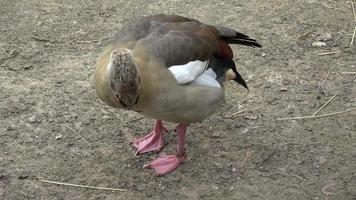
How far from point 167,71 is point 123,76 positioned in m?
0.35

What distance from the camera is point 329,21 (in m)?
6.01

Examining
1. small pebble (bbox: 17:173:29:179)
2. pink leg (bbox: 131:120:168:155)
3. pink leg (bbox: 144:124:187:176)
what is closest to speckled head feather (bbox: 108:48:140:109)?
pink leg (bbox: 144:124:187:176)

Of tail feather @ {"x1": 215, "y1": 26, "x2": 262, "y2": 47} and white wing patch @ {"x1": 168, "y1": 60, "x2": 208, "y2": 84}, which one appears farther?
tail feather @ {"x1": 215, "y1": 26, "x2": 262, "y2": 47}

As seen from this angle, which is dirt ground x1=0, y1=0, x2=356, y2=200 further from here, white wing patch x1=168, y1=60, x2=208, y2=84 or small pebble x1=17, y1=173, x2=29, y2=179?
white wing patch x1=168, y1=60, x2=208, y2=84

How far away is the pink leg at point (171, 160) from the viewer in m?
4.28

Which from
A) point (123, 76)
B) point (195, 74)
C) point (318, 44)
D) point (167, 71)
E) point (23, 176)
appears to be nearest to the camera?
Result: point (123, 76)

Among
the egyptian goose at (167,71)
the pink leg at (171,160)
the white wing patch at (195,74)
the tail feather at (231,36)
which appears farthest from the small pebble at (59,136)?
the tail feather at (231,36)

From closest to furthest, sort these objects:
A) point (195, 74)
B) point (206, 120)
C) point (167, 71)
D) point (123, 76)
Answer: point (123, 76) → point (167, 71) → point (195, 74) → point (206, 120)

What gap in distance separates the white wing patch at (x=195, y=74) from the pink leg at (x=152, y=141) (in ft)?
1.84

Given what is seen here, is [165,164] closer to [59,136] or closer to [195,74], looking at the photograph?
[195,74]

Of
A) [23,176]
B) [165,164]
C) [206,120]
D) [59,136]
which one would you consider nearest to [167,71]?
[165,164]

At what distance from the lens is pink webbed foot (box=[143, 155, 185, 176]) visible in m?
4.27

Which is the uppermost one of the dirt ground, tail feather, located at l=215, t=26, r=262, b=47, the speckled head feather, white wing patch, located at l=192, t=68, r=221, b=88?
the speckled head feather

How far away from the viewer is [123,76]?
368cm
